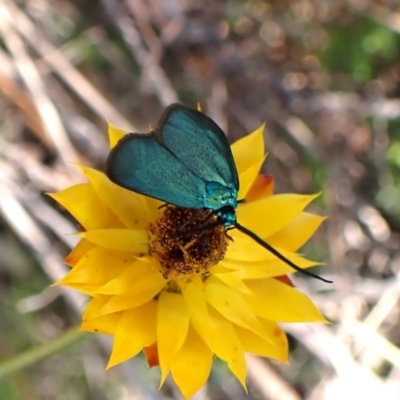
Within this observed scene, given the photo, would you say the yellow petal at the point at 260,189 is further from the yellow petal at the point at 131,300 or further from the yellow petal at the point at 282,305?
the yellow petal at the point at 131,300

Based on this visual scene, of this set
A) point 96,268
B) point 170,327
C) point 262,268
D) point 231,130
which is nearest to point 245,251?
point 262,268

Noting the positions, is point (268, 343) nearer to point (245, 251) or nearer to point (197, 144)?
point (245, 251)

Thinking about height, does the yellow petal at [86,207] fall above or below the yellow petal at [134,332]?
above

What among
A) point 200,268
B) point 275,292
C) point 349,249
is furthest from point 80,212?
point 349,249

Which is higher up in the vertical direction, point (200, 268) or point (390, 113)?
point (200, 268)

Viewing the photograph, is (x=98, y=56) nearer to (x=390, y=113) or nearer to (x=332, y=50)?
(x=332, y=50)

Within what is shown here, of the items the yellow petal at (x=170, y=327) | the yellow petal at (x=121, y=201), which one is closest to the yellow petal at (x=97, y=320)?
the yellow petal at (x=170, y=327)

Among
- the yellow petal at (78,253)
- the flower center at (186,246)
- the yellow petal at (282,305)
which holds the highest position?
the yellow petal at (78,253)
